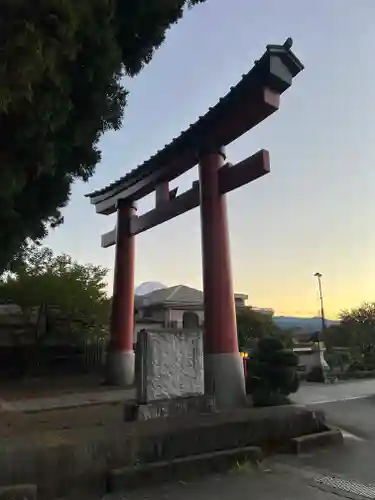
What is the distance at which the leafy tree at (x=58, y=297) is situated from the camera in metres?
18.4

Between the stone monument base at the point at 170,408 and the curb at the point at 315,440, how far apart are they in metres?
1.52

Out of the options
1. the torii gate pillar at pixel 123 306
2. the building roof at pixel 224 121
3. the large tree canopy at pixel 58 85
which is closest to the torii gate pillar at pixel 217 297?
the building roof at pixel 224 121

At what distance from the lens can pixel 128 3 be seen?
519 cm

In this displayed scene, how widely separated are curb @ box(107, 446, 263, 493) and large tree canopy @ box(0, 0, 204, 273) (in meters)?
3.21

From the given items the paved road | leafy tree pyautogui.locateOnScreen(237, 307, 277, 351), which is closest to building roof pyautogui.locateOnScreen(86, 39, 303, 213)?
the paved road

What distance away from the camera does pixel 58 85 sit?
4414 mm

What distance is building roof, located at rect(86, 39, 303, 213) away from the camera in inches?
342

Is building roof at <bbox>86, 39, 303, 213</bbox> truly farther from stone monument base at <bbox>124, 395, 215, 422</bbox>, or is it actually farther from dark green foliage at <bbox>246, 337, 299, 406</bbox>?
stone monument base at <bbox>124, 395, 215, 422</bbox>

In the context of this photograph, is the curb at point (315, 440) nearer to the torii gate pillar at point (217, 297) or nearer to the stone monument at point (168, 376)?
the stone monument at point (168, 376)

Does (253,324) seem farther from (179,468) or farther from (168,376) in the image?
(179,468)

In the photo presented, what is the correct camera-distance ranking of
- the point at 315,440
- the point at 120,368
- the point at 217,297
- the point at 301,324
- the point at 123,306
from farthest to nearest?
1. the point at 301,324
2. the point at 123,306
3. the point at 120,368
4. the point at 217,297
5. the point at 315,440

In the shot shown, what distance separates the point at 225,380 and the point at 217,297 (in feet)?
5.61

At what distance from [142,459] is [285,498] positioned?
162 centimetres

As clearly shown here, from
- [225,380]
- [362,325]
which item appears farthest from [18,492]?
[362,325]
